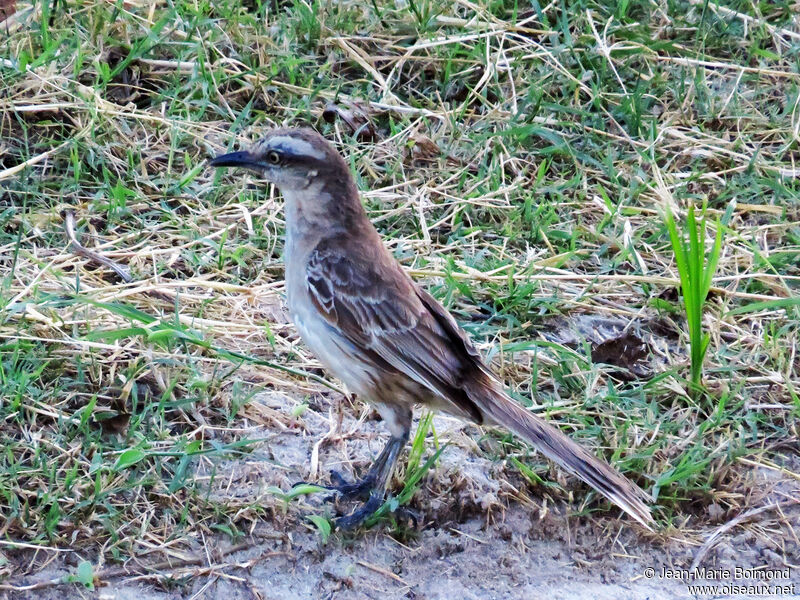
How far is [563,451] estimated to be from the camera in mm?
4965

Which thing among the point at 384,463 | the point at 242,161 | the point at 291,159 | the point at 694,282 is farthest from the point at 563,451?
the point at 242,161

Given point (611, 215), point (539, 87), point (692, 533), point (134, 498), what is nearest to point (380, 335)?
point (134, 498)

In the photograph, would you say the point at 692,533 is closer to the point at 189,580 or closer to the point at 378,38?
the point at 189,580

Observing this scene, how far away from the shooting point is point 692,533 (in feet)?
17.0

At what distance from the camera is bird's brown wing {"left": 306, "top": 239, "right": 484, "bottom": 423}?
5.13 m

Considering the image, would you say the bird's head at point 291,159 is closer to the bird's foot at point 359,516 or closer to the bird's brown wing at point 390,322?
the bird's brown wing at point 390,322

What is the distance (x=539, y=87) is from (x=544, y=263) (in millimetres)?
1735

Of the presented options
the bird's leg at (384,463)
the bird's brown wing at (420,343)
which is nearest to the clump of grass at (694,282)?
the bird's brown wing at (420,343)

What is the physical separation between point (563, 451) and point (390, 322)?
3.16ft

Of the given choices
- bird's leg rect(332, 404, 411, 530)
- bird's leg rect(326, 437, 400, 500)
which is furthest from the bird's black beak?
bird's leg rect(326, 437, 400, 500)

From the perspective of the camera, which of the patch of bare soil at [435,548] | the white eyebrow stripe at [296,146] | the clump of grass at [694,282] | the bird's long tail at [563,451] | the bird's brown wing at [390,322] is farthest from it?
the clump of grass at [694,282]

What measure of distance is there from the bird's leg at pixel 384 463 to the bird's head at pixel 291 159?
114cm

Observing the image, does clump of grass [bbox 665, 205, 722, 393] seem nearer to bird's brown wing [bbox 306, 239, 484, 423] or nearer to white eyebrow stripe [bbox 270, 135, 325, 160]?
bird's brown wing [bbox 306, 239, 484, 423]

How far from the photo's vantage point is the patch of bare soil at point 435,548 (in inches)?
183
